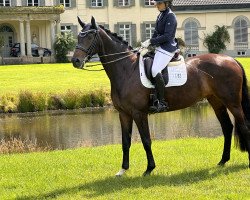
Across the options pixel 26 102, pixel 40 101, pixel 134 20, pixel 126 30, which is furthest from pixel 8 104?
pixel 134 20

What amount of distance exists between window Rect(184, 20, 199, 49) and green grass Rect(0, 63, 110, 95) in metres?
15.4

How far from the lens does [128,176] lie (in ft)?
28.5

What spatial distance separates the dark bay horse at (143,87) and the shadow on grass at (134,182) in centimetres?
41

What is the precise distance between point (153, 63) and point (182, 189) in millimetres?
2093

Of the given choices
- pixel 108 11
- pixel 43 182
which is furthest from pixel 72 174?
pixel 108 11

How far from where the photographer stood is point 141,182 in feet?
26.7

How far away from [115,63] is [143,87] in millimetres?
610

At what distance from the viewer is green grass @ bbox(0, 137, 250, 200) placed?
751 centimetres

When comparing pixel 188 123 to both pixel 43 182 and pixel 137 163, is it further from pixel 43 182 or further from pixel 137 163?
pixel 43 182

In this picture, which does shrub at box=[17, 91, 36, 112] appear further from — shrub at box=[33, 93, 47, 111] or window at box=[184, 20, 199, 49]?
window at box=[184, 20, 199, 49]

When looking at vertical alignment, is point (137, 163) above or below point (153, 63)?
below

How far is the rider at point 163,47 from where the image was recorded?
859 centimetres

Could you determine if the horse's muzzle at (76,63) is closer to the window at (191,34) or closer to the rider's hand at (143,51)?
the rider's hand at (143,51)

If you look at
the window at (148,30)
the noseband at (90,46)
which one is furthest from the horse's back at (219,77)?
the window at (148,30)
